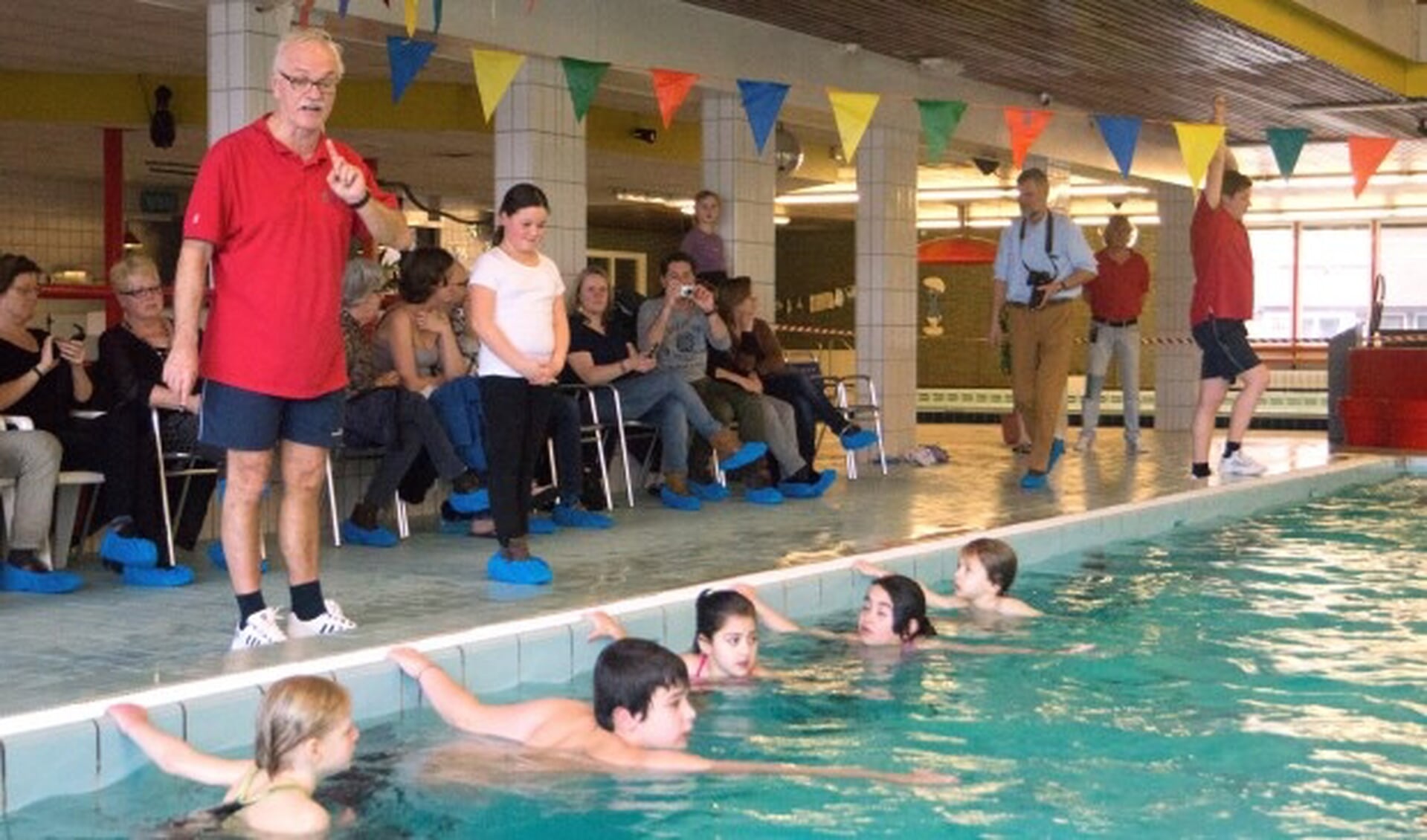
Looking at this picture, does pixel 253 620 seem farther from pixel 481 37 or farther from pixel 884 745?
pixel 481 37

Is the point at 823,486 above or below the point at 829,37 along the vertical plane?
below

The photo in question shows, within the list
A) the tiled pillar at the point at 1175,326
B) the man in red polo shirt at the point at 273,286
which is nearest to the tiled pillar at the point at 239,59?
the man in red polo shirt at the point at 273,286

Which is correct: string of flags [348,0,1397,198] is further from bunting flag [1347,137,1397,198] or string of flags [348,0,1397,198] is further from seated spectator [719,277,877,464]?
seated spectator [719,277,877,464]

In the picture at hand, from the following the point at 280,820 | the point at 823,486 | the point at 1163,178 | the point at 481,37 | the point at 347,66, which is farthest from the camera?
the point at 1163,178

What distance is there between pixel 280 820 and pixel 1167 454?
11.7 metres

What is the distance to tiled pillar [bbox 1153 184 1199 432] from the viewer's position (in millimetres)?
19094

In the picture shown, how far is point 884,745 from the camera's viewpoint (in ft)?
16.0

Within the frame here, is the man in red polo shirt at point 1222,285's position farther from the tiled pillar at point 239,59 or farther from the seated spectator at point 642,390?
the tiled pillar at point 239,59

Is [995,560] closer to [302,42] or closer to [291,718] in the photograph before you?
[302,42]

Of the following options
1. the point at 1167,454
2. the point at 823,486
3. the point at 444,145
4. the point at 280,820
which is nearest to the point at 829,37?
the point at 823,486

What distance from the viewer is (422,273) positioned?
8266mm

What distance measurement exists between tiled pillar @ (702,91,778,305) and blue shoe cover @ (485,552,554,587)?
5.34 m

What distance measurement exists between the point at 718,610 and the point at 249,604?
1.36 m

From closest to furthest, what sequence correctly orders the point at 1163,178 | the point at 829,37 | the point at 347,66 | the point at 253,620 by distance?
the point at 253,620 → the point at 829,37 → the point at 347,66 → the point at 1163,178
